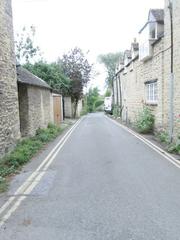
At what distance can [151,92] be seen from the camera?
19.6m

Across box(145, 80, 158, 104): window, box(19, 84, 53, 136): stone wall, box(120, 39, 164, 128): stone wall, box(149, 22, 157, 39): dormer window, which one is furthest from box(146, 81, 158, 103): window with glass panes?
box(19, 84, 53, 136): stone wall

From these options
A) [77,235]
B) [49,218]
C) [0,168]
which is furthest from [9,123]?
[77,235]

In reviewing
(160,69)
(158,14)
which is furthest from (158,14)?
(160,69)

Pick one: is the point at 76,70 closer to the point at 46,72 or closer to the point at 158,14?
the point at 46,72

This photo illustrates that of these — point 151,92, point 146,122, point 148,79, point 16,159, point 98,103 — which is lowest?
point 16,159

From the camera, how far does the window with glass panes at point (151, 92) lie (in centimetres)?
1848

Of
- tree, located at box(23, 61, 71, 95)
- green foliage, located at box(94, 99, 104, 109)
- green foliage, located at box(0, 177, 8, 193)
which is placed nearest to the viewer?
green foliage, located at box(0, 177, 8, 193)

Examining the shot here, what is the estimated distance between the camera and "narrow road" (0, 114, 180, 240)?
509 centimetres

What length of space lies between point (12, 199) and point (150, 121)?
43.1 ft

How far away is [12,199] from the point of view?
7.00 metres

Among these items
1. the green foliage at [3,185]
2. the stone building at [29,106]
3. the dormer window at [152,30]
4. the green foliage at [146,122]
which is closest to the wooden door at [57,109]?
the stone building at [29,106]

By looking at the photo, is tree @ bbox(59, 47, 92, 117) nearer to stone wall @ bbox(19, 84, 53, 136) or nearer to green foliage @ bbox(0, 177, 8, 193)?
stone wall @ bbox(19, 84, 53, 136)

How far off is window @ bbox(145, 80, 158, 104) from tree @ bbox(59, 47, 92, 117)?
79.3ft

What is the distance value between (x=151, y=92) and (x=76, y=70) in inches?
1016
